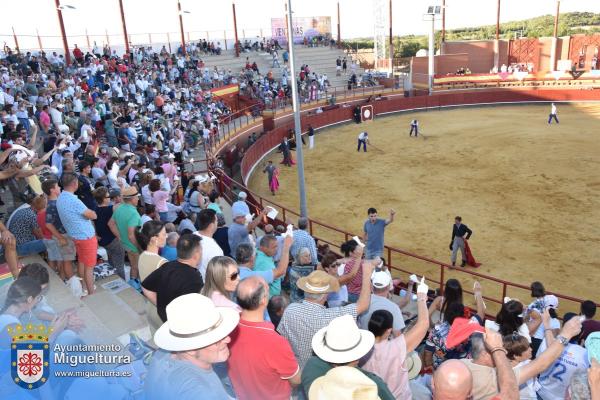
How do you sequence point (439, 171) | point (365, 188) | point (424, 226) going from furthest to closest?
point (439, 171), point (365, 188), point (424, 226)

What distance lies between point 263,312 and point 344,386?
118 centimetres

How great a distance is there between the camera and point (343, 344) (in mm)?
3234

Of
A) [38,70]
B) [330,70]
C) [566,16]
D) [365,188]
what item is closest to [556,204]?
[365,188]

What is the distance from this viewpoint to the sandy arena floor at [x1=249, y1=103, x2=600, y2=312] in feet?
40.9

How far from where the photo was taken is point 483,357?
370 cm

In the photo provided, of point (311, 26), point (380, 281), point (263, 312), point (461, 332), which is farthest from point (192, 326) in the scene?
point (311, 26)

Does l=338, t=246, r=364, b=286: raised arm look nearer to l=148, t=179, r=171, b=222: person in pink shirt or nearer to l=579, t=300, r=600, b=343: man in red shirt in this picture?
l=579, t=300, r=600, b=343: man in red shirt

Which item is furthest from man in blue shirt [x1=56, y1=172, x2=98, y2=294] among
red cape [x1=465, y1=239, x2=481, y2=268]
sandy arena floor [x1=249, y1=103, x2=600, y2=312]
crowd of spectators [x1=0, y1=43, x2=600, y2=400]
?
red cape [x1=465, y1=239, x2=481, y2=268]

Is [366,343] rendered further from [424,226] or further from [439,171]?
[439,171]

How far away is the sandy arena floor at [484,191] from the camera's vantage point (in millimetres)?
12461

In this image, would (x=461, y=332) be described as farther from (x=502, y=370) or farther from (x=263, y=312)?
(x=263, y=312)

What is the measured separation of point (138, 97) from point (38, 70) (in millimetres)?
4595

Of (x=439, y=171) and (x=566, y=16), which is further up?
(x=566, y=16)

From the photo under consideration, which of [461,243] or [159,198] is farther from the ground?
[159,198]
